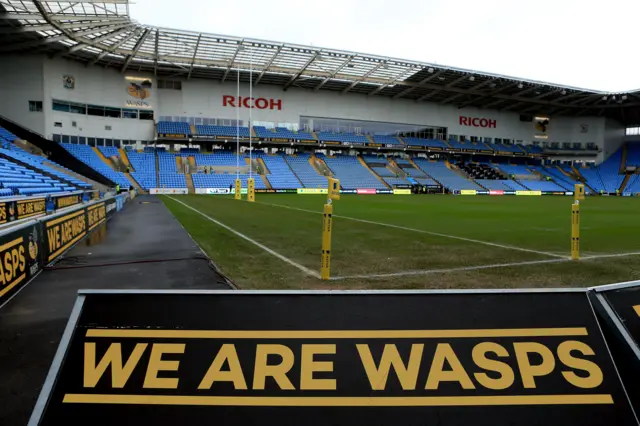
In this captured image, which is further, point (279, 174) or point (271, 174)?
point (279, 174)

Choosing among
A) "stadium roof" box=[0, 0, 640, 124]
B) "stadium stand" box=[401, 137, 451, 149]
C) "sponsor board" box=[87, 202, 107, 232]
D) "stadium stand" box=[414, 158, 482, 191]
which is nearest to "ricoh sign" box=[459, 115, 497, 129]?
"stadium roof" box=[0, 0, 640, 124]

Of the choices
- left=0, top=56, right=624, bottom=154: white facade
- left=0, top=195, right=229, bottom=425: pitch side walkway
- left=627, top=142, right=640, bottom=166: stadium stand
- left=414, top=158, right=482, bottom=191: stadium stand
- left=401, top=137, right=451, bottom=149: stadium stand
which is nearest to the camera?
left=0, top=195, right=229, bottom=425: pitch side walkway

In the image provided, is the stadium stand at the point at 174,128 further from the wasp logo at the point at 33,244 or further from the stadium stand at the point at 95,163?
the wasp logo at the point at 33,244

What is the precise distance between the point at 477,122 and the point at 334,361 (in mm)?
78385

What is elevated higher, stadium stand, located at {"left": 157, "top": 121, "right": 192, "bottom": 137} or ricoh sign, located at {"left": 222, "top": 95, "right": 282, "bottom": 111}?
ricoh sign, located at {"left": 222, "top": 95, "right": 282, "bottom": 111}

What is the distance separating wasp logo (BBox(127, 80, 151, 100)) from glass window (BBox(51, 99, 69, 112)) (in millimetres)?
7799

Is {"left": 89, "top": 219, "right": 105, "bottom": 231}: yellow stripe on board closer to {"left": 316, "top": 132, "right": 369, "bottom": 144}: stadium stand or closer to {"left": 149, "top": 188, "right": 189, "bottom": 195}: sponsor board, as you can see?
{"left": 149, "top": 188, "right": 189, "bottom": 195}: sponsor board

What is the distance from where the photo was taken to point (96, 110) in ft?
166

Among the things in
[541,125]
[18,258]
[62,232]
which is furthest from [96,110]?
[541,125]

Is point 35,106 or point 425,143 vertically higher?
point 35,106

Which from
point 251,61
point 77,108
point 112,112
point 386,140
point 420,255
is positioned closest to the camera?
point 420,255

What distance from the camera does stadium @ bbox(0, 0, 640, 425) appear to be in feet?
22.6

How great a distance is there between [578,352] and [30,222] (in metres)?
8.06

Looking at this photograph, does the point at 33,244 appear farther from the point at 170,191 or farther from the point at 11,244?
the point at 170,191
